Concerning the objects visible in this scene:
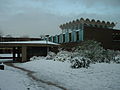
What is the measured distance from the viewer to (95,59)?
24.4 meters

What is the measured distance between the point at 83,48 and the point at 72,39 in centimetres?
2225

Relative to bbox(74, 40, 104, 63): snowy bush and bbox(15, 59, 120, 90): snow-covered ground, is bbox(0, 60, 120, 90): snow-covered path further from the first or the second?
bbox(74, 40, 104, 63): snowy bush

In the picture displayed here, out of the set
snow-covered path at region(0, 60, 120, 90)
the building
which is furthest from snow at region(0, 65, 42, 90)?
the building

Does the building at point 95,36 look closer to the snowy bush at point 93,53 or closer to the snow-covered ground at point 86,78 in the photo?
the snowy bush at point 93,53

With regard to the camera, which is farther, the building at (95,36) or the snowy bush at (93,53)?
the building at (95,36)

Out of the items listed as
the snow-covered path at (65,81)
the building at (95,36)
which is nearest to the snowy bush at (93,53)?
the snow-covered path at (65,81)

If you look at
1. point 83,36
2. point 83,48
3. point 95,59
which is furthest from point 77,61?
point 83,36

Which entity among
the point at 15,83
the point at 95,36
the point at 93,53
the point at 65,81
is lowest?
the point at 65,81

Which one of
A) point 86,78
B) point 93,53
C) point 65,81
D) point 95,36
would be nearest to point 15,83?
point 65,81

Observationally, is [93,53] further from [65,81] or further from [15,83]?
[15,83]

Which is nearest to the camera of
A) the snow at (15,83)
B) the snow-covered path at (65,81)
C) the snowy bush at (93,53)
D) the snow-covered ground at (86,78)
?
the snow at (15,83)

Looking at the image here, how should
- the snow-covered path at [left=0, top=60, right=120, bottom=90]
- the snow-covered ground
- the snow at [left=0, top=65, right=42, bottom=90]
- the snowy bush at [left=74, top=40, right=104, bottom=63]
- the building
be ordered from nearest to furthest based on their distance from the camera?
the snow at [left=0, top=65, right=42, bottom=90]
the snow-covered path at [left=0, top=60, right=120, bottom=90]
the snow-covered ground
the snowy bush at [left=74, top=40, right=104, bottom=63]
the building

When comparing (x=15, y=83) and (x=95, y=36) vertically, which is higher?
(x=95, y=36)

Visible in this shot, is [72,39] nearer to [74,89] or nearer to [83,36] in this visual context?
[83,36]
